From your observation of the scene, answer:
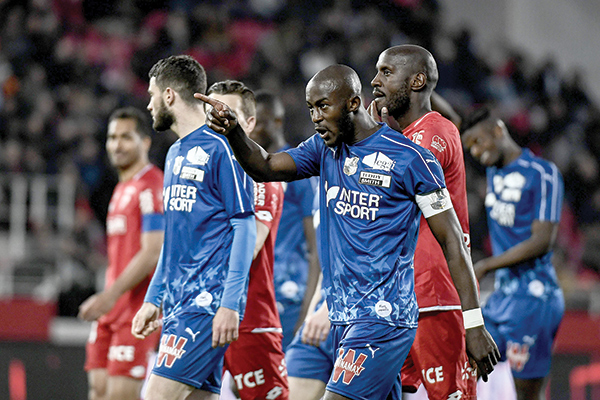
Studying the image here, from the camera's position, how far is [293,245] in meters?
5.88

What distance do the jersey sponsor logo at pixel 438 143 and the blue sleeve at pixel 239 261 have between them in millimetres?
997

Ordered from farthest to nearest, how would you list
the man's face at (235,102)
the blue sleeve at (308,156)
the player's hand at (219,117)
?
the man's face at (235,102) → the blue sleeve at (308,156) → the player's hand at (219,117)

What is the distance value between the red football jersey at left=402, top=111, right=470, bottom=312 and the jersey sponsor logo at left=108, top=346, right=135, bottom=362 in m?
2.36

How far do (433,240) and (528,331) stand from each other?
82.2 inches

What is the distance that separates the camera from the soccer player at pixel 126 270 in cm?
553

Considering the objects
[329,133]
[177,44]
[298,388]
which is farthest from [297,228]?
Answer: [177,44]

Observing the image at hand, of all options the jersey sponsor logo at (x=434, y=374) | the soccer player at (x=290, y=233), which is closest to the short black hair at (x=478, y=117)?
the soccer player at (x=290, y=233)

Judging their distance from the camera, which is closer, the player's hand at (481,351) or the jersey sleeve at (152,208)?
the player's hand at (481,351)

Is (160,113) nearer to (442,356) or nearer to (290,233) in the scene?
(290,233)

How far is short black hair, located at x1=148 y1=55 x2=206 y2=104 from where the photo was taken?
4.38 metres

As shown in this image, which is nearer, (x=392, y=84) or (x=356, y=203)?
(x=356, y=203)

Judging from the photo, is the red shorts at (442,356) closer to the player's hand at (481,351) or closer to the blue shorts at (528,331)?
the player's hand at (481,351)

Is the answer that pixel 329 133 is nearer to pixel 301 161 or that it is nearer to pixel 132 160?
pixel 301 161

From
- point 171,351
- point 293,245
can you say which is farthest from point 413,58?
point 293,245
